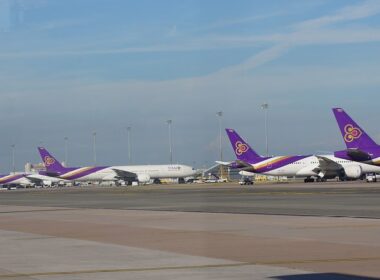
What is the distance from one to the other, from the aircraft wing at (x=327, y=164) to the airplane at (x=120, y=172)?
138ft

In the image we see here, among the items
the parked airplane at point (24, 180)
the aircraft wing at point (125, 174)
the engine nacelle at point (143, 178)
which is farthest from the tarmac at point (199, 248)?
the parked airplane at point (24, 180)

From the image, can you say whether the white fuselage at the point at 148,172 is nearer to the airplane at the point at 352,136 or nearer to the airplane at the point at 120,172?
the airplane at the point at 120,172

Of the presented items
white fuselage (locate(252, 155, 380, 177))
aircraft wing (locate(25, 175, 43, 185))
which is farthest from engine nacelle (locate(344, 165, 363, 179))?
A: aircraft wing (locate(25, 175, 43, 185))

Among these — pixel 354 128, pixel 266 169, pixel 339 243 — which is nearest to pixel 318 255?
pixel 339 243

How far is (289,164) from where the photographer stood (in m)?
112

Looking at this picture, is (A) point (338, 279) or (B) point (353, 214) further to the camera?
(B) point (353, 214)

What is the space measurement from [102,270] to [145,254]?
8.58 ft

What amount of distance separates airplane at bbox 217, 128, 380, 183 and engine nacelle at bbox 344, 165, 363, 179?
92 cm

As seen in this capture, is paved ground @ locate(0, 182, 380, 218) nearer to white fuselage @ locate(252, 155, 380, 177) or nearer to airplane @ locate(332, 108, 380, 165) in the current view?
airplane @ locate(332, 108, 380, 165)

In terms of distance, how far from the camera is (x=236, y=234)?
21125 millimetres

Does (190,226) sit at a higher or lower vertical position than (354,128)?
lower

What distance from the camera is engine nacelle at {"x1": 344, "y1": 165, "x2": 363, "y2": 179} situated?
10112cm

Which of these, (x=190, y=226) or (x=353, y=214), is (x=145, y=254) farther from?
(x=353, y=214)

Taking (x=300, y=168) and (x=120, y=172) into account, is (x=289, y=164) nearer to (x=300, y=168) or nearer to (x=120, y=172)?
(x=300, y=168)
